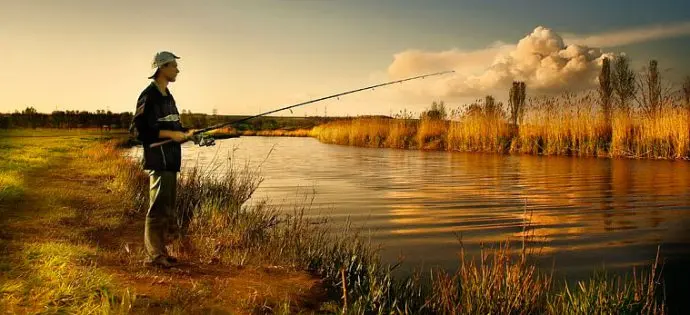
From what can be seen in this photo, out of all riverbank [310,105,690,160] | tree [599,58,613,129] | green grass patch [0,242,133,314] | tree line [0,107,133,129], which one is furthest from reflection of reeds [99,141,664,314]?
tree line [0,107,133,129]

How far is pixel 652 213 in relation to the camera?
10.8 m

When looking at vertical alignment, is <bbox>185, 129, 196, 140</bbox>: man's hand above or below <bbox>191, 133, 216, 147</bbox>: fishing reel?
above

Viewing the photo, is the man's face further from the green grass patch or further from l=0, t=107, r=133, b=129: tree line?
l=0, t=107, r=133, b=129: tree line

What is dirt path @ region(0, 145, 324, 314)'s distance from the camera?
4.58 meters

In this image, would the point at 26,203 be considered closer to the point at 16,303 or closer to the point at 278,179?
the point at 16,303

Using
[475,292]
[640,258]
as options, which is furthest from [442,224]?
[475,292]

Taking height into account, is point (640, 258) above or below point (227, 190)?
below

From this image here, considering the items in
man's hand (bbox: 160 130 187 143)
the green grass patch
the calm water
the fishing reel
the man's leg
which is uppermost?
man's hand (bbox: 160 130 187 143)

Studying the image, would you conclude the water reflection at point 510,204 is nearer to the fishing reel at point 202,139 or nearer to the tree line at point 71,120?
the fishing reel at point 202,139

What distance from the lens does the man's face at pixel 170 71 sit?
17.6 feet

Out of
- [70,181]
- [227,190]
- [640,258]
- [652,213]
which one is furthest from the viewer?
[70,181]

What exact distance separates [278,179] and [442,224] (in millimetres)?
8651

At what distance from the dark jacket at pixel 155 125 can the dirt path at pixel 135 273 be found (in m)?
1.14

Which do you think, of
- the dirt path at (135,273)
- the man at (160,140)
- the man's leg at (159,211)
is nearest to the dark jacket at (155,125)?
the man at (160,140)
